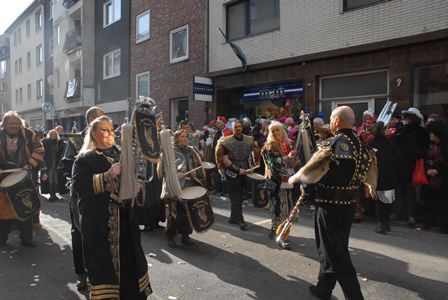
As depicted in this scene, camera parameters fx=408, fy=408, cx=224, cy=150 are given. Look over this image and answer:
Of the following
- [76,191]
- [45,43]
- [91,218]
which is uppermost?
[45,43]

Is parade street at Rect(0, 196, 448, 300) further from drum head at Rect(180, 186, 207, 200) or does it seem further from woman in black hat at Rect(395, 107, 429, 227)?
drum head at Rect(180, 186, 207, 200)

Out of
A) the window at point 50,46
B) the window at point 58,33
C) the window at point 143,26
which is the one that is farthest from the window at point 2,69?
the window at point 143,26

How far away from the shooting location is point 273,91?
1266cm

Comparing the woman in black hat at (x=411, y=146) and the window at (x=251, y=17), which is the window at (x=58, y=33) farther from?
the woman in black hat at (x=411, y=146)

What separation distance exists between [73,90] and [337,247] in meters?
24.3

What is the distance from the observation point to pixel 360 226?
289 inches

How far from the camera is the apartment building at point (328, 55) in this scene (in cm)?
896

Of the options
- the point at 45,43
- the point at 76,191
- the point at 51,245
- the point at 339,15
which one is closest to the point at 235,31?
the point at 339,15

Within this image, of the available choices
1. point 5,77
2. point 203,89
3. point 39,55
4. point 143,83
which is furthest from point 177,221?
point 5,77

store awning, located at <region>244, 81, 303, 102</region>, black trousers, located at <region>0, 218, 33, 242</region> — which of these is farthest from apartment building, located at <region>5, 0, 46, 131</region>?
black trousers, located at <region>0, 218, 33, 242</region>

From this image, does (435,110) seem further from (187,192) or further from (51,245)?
(51,245)

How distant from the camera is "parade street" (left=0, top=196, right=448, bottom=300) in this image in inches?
175

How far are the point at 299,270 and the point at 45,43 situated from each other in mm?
31960

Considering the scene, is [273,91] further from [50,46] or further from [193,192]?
[50,46]
